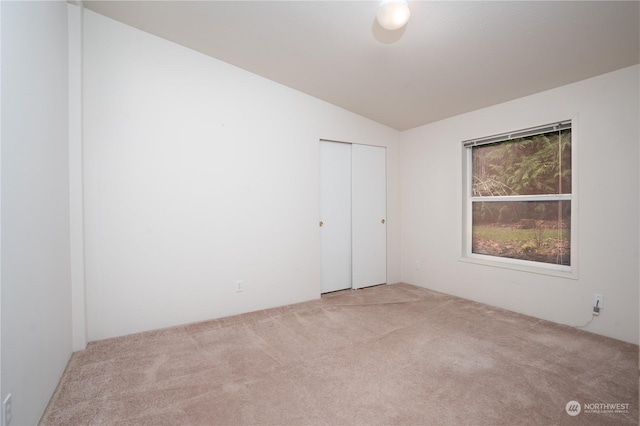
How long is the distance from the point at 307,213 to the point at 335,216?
1.62 feet

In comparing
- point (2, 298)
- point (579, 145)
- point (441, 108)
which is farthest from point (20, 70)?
point (579, 145)

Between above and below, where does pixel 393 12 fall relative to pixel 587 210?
above

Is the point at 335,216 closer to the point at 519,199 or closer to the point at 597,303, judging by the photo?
the point at 519,199

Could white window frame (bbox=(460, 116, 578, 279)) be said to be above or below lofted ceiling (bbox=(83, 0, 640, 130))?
below

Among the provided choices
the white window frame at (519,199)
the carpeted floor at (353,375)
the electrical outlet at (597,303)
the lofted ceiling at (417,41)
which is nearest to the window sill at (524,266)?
the white window frame at (519,199)

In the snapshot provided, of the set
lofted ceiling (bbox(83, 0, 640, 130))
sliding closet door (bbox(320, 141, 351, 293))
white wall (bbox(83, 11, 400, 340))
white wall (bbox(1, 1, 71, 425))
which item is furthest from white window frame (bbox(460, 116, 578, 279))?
white wall (bbox(1, 1, 71, 425))

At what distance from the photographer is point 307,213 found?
3639 millimetres

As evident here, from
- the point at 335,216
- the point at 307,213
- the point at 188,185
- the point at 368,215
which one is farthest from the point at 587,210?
the point at 188,185

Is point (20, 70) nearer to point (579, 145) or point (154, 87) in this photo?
point (154, 87)

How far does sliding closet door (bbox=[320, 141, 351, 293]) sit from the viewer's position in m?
3.87

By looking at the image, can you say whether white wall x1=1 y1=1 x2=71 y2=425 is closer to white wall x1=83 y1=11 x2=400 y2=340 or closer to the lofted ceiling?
white wall x1=83 y1=11 x2=400 y2=340

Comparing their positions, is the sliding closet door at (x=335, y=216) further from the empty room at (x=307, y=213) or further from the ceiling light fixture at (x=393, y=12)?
the ceiling light fixture at (x=393, y=12)

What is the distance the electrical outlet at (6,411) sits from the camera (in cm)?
121

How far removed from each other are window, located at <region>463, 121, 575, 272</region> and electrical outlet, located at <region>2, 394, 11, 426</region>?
4.12 meters
